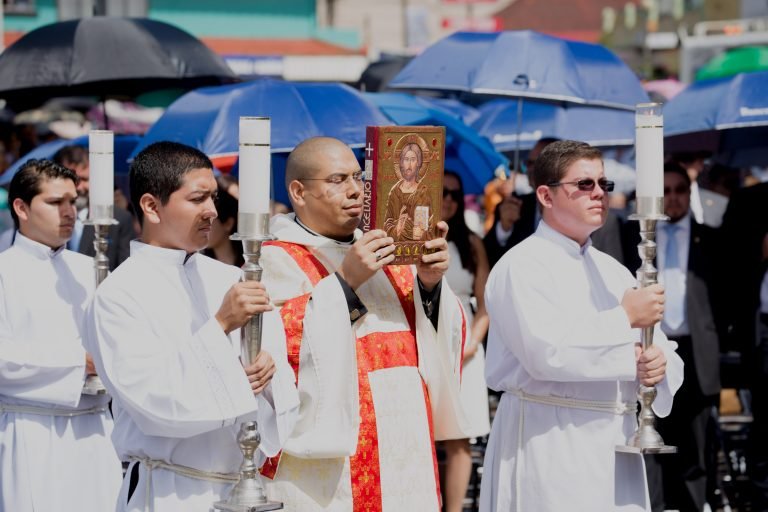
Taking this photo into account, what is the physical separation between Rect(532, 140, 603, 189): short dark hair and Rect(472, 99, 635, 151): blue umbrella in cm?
670

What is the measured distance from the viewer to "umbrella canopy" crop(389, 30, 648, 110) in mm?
9438

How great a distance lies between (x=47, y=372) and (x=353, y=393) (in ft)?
5.28

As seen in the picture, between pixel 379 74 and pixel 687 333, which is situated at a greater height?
pixel 379 74

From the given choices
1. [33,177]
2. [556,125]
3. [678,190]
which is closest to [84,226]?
[33,177]

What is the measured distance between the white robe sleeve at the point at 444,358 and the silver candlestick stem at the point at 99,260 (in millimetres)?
1490

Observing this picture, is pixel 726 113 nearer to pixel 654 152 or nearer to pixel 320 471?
pixel 654 152

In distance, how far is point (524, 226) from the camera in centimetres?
933

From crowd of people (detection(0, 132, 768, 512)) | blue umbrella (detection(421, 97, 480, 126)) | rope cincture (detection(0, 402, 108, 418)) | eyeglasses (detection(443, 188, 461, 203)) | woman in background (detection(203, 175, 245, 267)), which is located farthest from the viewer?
blue umbrella (detection(421, 97, 480, 126))

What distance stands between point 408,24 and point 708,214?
1004 inches

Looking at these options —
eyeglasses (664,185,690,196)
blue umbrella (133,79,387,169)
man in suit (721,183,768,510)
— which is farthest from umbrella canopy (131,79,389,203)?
man in suit (721,183,768,510)

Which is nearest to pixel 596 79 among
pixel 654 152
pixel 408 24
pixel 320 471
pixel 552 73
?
pixel 552 73

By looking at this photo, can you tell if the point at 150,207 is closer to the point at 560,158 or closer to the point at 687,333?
the point at 560,158

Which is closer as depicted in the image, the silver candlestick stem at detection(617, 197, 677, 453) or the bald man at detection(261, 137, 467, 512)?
the bald man at detection(261, 137, 467, 512)

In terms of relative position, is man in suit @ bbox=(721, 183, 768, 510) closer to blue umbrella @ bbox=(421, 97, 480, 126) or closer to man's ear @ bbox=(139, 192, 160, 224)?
blue umbrella @ bbox=(421, 97, 480, 126)
